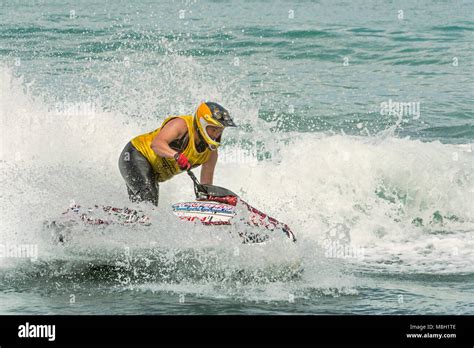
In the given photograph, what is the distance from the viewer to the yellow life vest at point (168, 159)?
877 centimetres

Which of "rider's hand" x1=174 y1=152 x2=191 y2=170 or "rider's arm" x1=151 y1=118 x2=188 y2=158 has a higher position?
"rider's arm" x1=151 y1=118 x2=188 y2=158

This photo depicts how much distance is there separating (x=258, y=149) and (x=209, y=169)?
6.29 meters

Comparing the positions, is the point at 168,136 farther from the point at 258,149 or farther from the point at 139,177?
the point at 258,149

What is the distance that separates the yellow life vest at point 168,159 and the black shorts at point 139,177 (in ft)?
0.19

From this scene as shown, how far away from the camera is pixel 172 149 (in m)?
8.73

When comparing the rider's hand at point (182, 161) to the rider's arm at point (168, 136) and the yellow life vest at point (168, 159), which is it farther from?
the yellow life vest at point (168, 159)

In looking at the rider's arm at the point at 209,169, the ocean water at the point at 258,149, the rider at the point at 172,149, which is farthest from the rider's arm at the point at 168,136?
the ocean water at the point at 258,149

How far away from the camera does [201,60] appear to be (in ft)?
72.4

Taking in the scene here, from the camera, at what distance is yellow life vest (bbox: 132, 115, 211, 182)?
28.8 feet

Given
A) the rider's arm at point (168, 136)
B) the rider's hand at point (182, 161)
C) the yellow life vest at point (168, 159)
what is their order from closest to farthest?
the rider's hand at point (182, 161)
the rider's arm at point (168, 136)
the yellow life vest at point (168, 159)

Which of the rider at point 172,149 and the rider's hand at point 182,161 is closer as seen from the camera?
the rider's hand at point 182,161

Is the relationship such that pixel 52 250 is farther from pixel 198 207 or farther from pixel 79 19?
pixel 79 19

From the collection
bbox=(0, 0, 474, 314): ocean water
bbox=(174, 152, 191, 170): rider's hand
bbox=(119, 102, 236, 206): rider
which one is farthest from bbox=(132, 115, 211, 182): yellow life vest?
bbox=(0, 0, 474, 314): ocean water

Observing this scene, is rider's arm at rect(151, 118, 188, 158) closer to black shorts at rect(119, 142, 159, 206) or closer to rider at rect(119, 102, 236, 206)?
rider at rect(119, 102, 236, 206)
